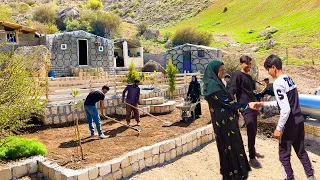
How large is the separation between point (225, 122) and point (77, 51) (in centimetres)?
1601

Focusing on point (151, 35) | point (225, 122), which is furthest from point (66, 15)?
point (225, 122)

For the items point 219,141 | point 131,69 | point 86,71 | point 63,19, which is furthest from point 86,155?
point 63,19

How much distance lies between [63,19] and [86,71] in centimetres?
2051

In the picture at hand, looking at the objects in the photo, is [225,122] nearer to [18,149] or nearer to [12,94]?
[12,94]

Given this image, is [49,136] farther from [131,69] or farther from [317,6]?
[317,6]

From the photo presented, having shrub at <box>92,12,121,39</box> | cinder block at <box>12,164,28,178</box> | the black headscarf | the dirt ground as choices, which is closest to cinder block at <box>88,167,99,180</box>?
the dirt ground

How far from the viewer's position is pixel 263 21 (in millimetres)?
40875

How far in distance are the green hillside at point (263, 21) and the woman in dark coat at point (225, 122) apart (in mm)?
22026

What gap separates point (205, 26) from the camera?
4641 cm

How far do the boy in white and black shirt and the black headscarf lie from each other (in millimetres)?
667

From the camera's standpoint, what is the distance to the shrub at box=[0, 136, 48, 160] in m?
4.85

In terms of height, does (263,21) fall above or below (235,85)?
above

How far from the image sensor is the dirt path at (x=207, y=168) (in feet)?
16.7

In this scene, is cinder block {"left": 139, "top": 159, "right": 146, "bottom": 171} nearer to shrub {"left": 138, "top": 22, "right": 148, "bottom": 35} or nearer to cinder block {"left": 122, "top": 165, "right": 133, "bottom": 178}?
cinder block {"left": 122, "top": 165, "right": 133, "bottom": 178}
